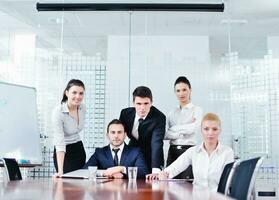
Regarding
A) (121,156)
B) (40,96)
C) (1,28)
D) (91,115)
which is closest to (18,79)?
(40,96)

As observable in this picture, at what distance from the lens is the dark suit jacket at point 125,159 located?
2.44 metres

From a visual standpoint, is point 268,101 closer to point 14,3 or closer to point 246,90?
point 246,90

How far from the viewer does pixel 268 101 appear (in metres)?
4.68

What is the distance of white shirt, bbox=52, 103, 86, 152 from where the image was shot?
2672 mm

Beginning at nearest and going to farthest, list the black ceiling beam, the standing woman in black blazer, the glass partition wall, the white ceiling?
1. the standing woman in black blazer
2. the black ceiling beam
3. the white ceiling
4. the glass partition wall

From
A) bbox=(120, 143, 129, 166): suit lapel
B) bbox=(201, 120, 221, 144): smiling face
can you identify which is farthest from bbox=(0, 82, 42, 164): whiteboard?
bbox=(201, 120, 221, 144): smiling face

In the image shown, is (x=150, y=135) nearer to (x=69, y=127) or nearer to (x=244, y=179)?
(x=69, y=127)

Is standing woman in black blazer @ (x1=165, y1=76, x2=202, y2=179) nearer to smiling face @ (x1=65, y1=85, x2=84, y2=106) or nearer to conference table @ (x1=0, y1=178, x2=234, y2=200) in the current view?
smiling face @ (x1=65, y1=85, x2=84, y2=106)

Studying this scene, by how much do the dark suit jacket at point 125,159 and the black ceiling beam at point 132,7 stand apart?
188 centimetres

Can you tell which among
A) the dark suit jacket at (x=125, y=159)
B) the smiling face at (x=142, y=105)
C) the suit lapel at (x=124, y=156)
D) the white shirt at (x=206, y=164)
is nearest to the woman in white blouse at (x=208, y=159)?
the white shirt at (x=206, y=164)

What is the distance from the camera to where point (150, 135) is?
264 cm

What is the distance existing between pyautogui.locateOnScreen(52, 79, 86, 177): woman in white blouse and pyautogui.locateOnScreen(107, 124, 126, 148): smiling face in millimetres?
384

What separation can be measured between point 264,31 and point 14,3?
3.14 m

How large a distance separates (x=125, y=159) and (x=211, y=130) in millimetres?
609
